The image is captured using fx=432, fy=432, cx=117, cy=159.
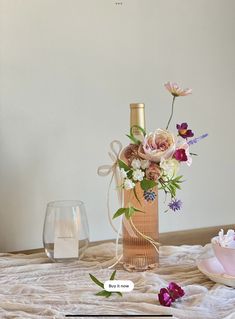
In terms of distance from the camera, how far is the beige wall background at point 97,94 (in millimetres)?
1196

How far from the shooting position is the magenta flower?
2.62 feet

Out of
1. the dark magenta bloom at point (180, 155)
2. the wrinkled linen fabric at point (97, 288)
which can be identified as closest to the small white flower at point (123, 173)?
the dark magenta bloom at point (180, 155)

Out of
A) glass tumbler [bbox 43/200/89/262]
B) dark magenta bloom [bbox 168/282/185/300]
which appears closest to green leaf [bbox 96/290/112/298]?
dark magenta bloom [bbox 168/282/185/300]

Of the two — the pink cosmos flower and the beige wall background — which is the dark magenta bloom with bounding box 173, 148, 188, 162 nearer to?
the pink cosmos flower

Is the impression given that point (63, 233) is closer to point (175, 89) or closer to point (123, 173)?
point (123, 173)

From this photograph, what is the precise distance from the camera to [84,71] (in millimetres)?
1255

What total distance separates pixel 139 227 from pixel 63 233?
0.19 m

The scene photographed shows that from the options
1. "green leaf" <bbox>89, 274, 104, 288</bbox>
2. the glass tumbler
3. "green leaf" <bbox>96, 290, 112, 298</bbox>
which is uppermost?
the glass tumbler

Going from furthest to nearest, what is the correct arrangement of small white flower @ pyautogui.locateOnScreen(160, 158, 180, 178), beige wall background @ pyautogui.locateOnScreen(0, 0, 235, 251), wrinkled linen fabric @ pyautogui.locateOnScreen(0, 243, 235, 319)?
beige wall background @ pyautogui.locateOnScreen(0, 0, 235, 251) → small white flower @ pyautogui.locateOnScreen(160, 158, 180, 178) → wrinkled linen fabric @ pyautogui.locateOnScreen(0, 243, 235, 319)

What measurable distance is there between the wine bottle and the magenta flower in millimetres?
188

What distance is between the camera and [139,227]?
103cm

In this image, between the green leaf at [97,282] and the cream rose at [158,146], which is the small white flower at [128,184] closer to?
the cream rose at [158,146]

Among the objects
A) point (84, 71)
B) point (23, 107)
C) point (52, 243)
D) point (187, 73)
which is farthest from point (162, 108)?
point (52, 243)

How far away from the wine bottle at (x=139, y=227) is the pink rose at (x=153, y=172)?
0.07 metres
